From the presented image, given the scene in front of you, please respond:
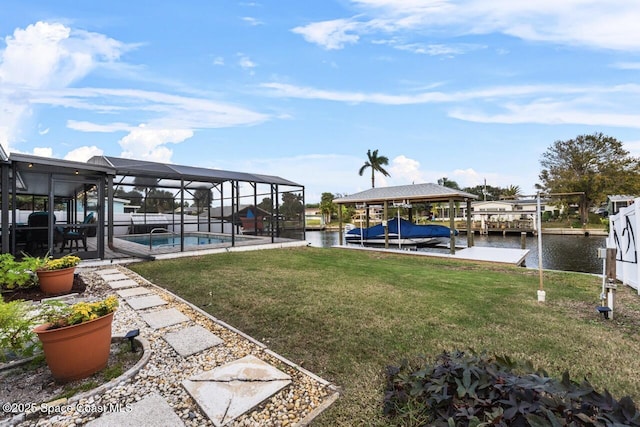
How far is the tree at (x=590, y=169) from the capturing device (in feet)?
86.5

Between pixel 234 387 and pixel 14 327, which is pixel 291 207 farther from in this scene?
pixel 234 387

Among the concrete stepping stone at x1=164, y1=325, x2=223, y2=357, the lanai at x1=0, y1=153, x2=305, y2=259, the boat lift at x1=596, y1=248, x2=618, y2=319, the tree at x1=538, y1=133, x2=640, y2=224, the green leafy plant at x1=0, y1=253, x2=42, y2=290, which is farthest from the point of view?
the tree at x1=538, y1=133, x2=640, y2=224

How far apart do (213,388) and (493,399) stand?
182 cm

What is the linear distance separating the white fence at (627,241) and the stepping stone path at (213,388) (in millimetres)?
5828

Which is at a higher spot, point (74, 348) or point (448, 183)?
point (448, 183)

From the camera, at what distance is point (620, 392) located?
204 centimetres

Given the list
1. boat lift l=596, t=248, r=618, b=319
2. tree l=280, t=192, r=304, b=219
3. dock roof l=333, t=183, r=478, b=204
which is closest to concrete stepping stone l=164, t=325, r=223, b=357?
boat lift l=596, t=248, r=618, b=319

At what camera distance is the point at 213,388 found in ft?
6.84

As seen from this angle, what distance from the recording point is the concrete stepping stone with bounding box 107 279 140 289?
4968mm

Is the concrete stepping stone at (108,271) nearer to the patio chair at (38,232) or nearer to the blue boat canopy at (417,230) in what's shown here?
the patio chair at (38,232)

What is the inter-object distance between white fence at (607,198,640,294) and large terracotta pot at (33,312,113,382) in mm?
7033

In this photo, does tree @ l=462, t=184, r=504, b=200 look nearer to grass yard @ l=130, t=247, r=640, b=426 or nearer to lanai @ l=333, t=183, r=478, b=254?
lanai @ l=333, t=183, r=478, b=254

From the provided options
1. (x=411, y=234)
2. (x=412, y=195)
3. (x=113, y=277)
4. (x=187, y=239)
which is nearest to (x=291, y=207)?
(x=187, y=239)

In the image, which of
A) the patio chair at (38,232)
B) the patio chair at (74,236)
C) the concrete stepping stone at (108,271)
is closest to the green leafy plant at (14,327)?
the concrete stepping stone at (108,271)
